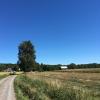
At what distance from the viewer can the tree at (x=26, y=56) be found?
333ft

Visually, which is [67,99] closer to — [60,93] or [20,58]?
[60,93]

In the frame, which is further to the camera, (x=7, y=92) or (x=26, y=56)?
(x=26, y=56)

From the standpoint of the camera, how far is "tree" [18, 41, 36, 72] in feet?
333

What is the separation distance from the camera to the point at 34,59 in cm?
10538

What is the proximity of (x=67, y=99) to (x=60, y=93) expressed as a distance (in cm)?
193

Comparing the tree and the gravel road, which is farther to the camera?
the tree

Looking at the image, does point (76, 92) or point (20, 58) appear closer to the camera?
point (76, 92)

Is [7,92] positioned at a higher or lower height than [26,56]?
lower

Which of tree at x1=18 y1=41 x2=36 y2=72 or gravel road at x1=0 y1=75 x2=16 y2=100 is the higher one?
tree at x1=18 y1=41 x2=36 y2=72

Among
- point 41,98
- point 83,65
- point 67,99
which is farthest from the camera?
point 83,65

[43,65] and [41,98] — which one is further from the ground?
[43,65]

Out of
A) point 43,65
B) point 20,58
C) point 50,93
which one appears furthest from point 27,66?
point 50,93

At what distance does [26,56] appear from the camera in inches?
4058

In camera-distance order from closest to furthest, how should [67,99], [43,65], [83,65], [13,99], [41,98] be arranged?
1. [67,99]
2. [41,98]
3. [13,99]
4. [43,65]
5. [83,65]
